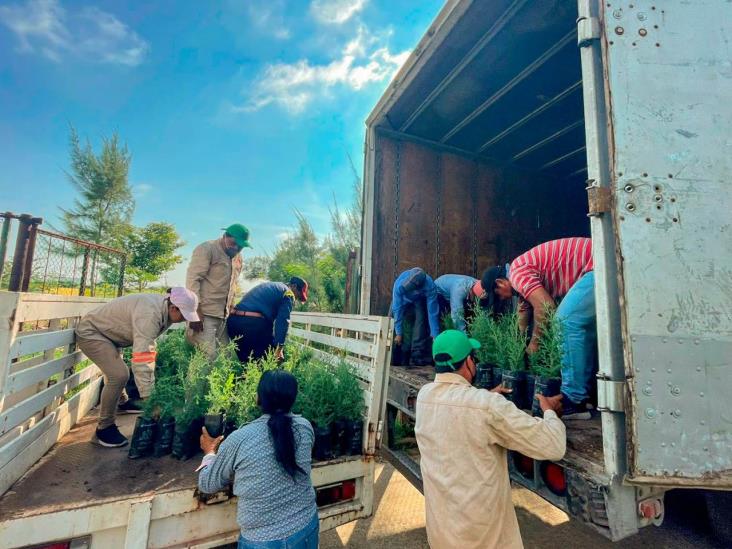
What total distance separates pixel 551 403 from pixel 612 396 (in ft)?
2.02

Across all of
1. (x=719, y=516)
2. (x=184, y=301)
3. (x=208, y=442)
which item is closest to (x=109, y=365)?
(x=184, y=301)

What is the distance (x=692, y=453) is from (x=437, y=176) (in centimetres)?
378

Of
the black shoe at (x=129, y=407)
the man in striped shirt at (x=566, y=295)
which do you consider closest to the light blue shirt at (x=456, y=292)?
the man in striped shirt at (x=566, y=295)

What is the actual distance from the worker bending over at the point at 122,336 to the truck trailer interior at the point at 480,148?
6.35 feet

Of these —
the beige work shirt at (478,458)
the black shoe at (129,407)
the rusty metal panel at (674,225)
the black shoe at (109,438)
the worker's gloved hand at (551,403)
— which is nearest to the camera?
the rusty metal panel at (674,225)

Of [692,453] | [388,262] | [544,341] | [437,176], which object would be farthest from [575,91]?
[692,453]

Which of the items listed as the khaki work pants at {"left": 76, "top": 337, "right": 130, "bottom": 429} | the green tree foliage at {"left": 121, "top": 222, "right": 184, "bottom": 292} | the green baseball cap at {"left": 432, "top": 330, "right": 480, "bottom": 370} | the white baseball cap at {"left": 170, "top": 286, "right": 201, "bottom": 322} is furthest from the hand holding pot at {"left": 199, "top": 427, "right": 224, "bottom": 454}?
the green tree foliage at {"left": 121, "top": 222, "right": 184, "bottom": 292}

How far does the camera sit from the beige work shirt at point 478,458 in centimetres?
165

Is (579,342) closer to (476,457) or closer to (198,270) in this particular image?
(476,457)

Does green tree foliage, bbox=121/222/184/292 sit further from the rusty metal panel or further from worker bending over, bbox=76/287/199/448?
the rusty metal panel

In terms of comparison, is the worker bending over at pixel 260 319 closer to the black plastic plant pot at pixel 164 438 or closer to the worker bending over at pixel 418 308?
the worker bending over at pixel 418 308

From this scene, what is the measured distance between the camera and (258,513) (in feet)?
5.51

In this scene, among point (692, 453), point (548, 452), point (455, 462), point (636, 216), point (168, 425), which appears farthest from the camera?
point (168, 425)

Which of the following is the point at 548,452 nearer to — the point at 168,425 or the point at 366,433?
the point at 366,433
